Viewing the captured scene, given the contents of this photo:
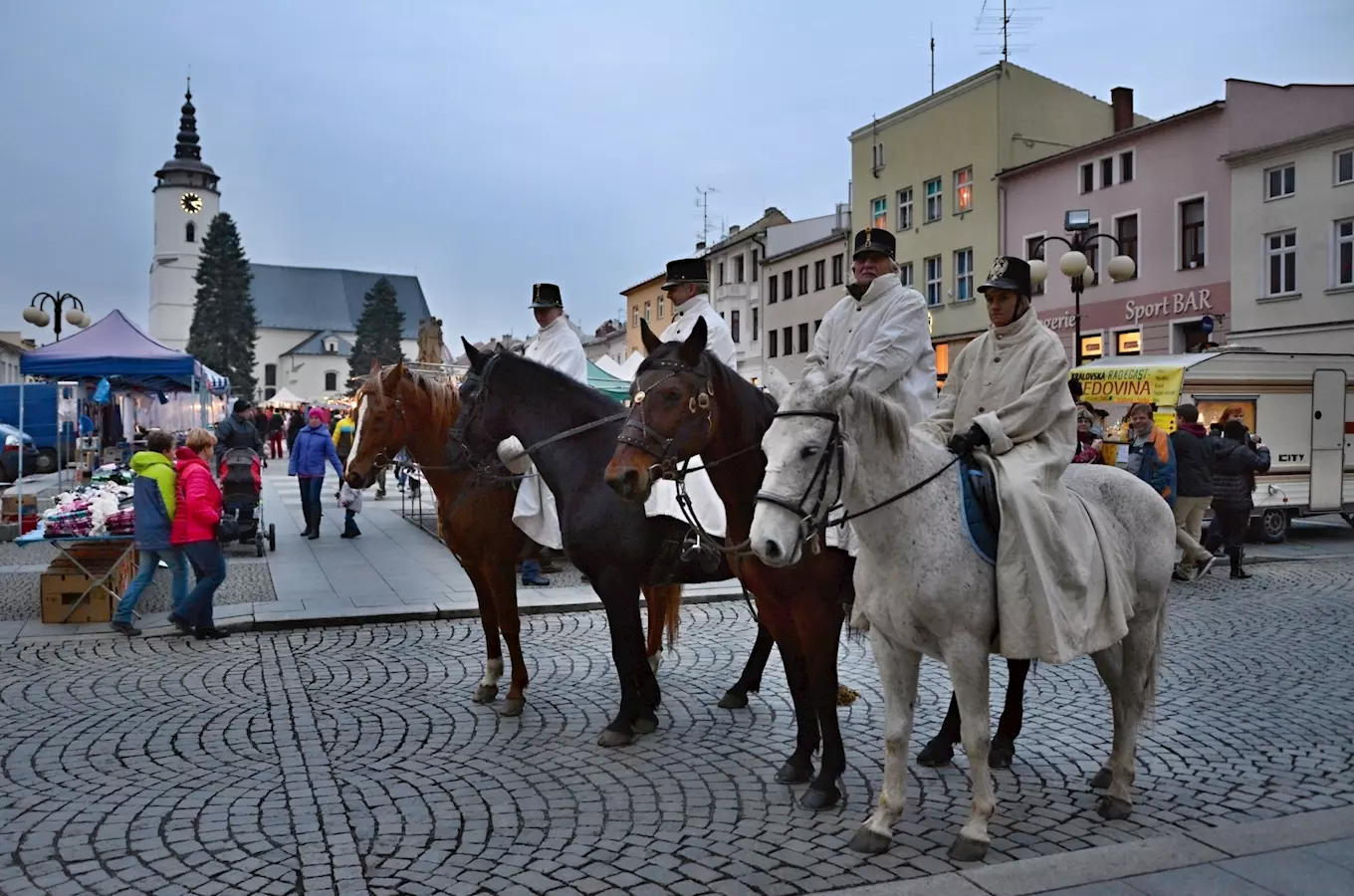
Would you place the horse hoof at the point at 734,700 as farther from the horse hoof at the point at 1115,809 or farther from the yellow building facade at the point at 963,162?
the yellow building facade at the point at 963,162

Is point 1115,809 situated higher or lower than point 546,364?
lower

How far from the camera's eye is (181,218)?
96.4 m

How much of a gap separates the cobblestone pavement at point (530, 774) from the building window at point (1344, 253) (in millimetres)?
19754

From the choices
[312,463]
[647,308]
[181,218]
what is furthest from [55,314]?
[181,218]

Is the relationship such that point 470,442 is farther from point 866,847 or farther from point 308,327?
point 308,327

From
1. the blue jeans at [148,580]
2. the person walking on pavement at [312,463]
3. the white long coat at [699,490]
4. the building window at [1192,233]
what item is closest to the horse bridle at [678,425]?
the white long coat at [699,490]

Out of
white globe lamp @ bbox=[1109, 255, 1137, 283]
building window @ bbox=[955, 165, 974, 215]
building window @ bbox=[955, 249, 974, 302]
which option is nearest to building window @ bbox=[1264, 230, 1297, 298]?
white globe lamp @ bbox=[1109, 255, 1137, 283]

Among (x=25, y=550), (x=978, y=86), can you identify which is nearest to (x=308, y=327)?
(x=978, y=86)

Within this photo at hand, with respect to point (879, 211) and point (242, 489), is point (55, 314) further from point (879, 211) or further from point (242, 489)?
point (879, 211)

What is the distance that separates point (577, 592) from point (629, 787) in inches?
229

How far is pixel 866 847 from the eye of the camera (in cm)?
413

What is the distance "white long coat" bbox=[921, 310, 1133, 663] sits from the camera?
13.1 feet

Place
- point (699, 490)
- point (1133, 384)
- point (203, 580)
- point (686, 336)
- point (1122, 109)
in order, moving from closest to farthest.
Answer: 1. point (699, 490)
2. point (686, 336)
3. point (203, 580)
4. point (1133, 384)
5. point (1122, 109)

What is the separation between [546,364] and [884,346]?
8.19ft
